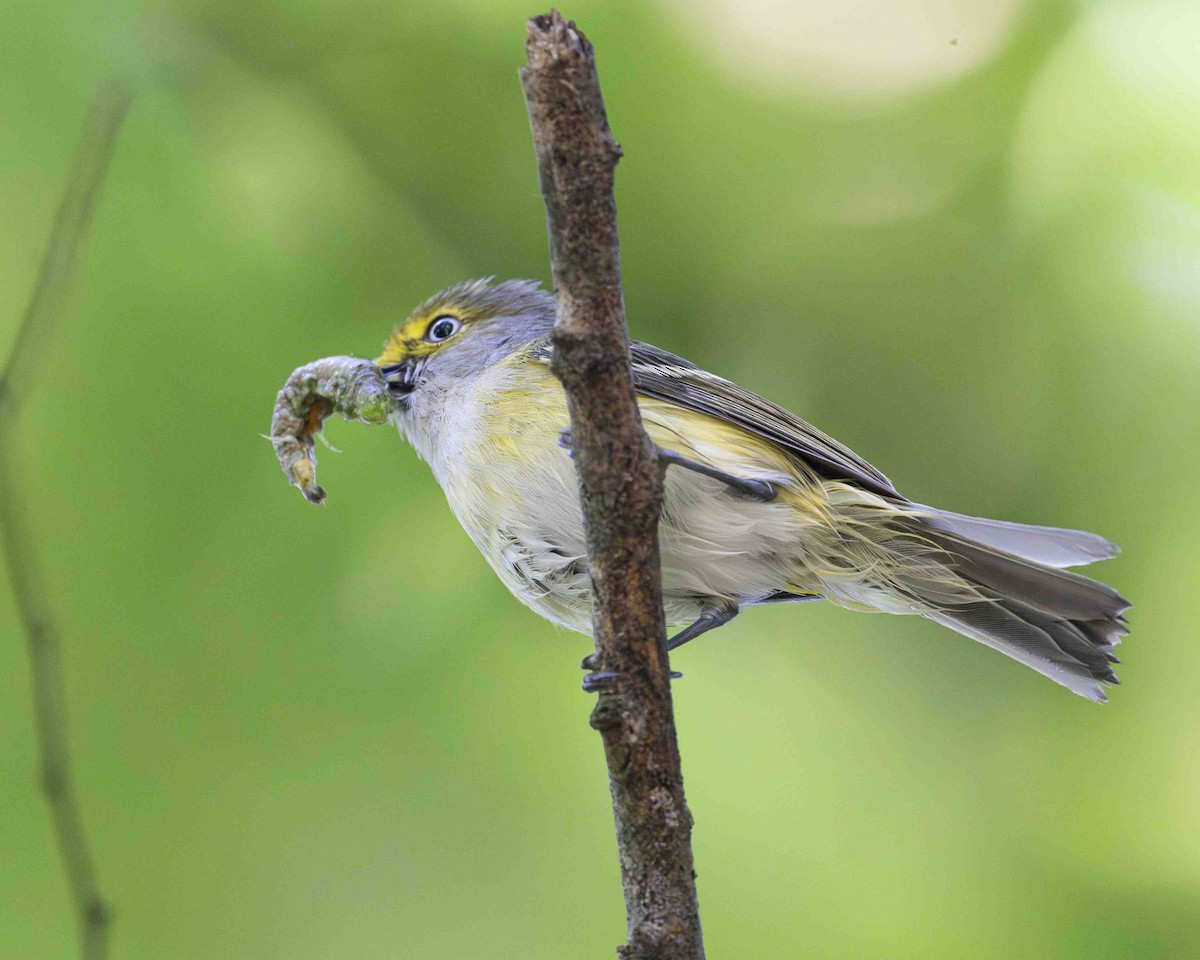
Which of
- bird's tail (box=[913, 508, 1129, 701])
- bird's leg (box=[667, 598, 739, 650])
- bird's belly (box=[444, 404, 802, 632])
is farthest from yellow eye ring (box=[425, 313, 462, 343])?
bird's tail (box=[913, 508, 1129, 701])

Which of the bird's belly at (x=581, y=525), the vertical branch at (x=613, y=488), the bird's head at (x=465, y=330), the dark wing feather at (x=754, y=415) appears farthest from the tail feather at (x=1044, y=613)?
the bird's head at (x=465, y=330)

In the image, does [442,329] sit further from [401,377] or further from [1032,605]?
[1032,605]

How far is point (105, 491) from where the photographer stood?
7.54 feet

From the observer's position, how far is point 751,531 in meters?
1.68

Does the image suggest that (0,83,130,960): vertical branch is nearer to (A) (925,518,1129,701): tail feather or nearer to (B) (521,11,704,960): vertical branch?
(B) (521,11,704,960): vertical branch

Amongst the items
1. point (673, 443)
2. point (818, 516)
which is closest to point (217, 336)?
point (673, 443)

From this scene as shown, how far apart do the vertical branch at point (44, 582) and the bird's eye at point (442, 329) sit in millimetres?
809

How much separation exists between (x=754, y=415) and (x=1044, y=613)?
56 cm

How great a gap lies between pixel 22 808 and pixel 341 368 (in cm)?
114

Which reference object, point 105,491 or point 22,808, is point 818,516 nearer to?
point 105,491

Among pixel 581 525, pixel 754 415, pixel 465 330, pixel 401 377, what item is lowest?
pixel 581 525

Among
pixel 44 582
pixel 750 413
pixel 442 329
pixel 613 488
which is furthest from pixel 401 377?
pixel 613 488

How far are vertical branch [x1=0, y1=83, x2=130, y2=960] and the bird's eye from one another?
809mm

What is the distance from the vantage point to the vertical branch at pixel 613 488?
100 cm
